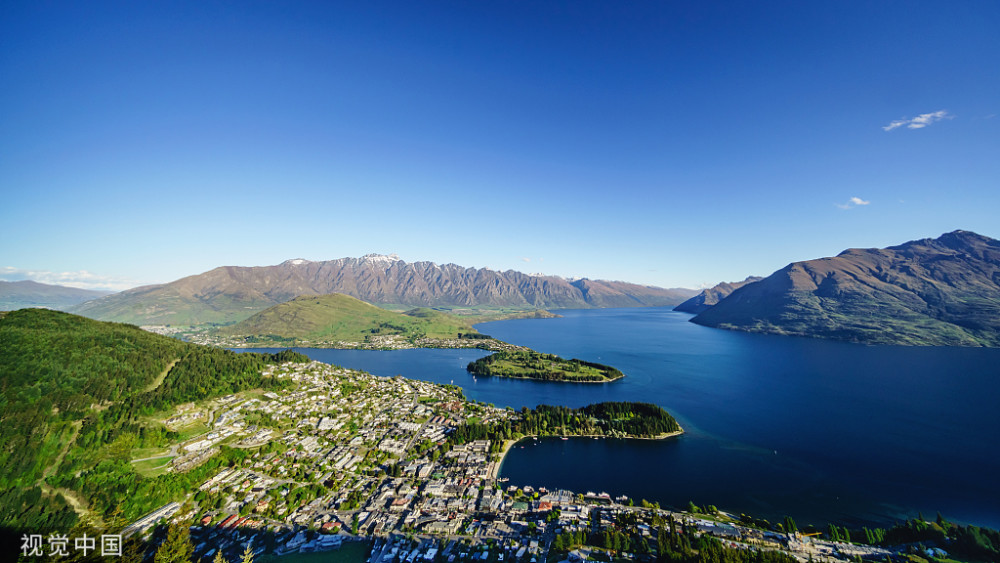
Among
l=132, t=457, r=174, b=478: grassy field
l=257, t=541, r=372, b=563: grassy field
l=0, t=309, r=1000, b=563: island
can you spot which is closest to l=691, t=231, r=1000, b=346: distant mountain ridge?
l=0, t=309, r=1000, b=563: island

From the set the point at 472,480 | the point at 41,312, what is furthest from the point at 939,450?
the point at 41,312

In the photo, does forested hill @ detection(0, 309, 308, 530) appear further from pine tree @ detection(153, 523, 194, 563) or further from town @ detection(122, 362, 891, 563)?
pine tree @ detection(153, 523, 194, 563)

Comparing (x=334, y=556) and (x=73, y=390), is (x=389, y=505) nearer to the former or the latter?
(x=334, y=556)

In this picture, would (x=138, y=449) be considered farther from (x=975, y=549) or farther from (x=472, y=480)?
(x=975, y=549)

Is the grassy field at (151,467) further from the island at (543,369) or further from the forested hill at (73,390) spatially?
the island at (543,369)

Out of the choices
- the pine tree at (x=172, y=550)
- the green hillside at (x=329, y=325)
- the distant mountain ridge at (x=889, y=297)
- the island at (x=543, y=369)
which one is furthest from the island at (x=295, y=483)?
the distant mountain ridge at (x=889, y=297)

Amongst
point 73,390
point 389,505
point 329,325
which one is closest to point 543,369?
point 389,505

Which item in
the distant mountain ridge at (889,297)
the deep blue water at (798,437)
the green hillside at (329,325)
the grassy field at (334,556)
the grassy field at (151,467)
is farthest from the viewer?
the green hillside at (329,325)
